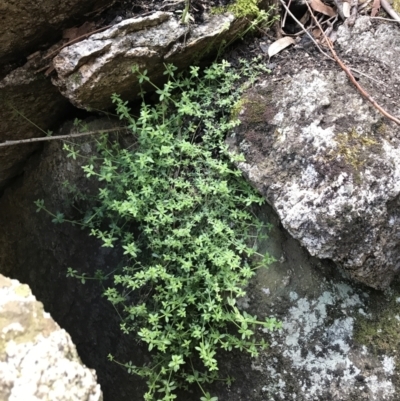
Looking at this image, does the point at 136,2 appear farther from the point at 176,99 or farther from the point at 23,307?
the point at 23,307

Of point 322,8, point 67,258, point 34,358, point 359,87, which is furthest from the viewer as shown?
point 67,258

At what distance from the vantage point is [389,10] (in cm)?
235

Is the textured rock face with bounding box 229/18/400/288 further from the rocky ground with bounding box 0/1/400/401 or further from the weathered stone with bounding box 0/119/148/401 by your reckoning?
the weathered stone with bounding box 0/119/148/401

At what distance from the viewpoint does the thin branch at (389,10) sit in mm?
2320

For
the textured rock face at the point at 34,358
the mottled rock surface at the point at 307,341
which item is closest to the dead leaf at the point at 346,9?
the mottled rock surface at the point at 307,341

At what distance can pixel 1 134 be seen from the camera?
2.67 meters

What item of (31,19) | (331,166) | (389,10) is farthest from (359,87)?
(31,19)

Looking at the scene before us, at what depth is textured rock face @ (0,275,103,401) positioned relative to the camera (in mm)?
1418

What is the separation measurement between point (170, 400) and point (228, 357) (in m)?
0.33

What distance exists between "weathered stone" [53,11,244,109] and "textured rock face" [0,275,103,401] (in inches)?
39.9

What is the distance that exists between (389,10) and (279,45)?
562 mm

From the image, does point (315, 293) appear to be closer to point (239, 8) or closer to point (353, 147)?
point (353, 147)

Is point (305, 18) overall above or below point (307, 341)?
above

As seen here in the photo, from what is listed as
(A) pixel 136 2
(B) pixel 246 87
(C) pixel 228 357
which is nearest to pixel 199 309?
(C) pixel 228 357
